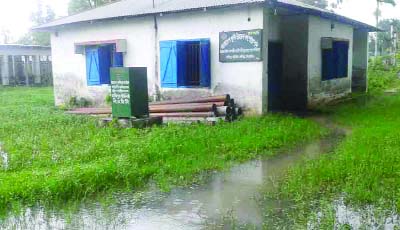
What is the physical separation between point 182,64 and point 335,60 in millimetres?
6218

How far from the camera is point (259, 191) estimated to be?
614cm

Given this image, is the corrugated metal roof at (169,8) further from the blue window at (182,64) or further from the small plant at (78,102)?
the small plant at (78,102)

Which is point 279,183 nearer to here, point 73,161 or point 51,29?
point 73,161

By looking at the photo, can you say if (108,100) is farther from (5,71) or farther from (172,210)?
(5,71)

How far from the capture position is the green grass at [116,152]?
6.12m

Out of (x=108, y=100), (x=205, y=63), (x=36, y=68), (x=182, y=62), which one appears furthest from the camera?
(x=36, y=68)

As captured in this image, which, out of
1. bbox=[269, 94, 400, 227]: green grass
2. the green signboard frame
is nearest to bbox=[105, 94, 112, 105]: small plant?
the green signboard frame

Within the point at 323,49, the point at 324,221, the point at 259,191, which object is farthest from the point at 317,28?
the point at 324,221

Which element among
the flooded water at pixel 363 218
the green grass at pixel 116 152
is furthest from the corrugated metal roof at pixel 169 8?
the flooded water at pixel 363 218

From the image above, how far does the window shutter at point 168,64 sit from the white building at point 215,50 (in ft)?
0.10

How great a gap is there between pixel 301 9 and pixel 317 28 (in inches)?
64.6

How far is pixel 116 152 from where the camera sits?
796 cm

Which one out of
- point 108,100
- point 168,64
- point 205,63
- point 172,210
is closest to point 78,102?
point 108,100

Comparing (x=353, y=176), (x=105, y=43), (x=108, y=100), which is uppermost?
(x=105, y=43)
